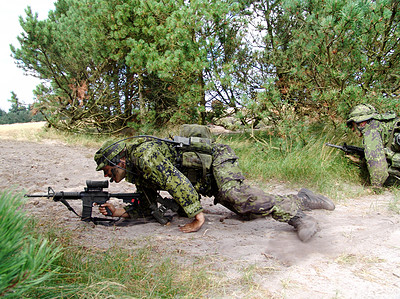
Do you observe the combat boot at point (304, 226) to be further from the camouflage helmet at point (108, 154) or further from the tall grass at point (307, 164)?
the camouflage helmet at point (108, 154)

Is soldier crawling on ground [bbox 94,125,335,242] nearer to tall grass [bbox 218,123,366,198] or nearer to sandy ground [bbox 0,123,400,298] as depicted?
sandy ground [bbox 0,123,400,298]

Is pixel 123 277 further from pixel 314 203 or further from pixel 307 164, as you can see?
pixel 307 164

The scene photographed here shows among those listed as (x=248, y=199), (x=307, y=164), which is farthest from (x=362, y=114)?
(x=248, y=199)

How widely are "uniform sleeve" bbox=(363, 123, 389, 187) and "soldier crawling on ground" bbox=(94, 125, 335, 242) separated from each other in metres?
1.52

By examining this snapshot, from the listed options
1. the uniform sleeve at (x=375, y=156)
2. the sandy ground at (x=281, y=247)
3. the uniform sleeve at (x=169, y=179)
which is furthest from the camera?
the uniform sleeve at (x=375, y=156)

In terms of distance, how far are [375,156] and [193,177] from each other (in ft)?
9.73

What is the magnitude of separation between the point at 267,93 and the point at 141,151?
3749 millimetres

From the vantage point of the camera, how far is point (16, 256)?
121 centimetres

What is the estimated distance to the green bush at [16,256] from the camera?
116cm

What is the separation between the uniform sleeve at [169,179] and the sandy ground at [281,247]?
1.08ft

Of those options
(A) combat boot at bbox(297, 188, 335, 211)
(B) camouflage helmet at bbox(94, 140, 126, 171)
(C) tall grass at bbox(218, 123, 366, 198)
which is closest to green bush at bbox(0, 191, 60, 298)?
(B) camouflage helmet at bbox(94, 140, 126, 171)

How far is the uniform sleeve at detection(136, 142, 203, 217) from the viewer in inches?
125

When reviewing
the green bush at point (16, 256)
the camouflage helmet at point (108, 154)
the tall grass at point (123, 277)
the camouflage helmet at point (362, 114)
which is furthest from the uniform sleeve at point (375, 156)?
the green bush at point (16, 256)

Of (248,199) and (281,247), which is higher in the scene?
(248,199)
